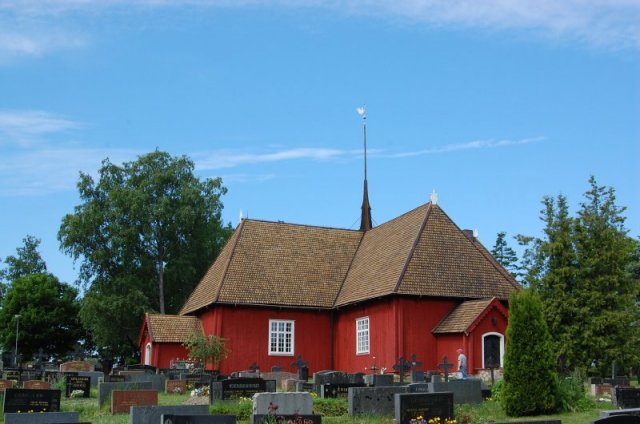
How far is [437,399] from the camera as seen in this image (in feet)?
51.2

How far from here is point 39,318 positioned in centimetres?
6284

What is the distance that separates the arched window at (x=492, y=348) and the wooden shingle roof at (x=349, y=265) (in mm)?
2231

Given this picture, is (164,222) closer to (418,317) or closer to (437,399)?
(418,317)

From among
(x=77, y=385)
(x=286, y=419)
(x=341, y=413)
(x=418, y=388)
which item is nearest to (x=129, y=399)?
(x=341, y=413)

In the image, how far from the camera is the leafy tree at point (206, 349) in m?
32.3

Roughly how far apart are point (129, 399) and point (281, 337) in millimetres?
17154

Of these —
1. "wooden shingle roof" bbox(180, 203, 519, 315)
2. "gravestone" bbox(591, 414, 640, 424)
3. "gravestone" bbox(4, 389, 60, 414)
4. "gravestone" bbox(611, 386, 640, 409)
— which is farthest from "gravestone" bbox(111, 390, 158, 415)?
"wooden shingle roof" bbox(180, 203, 519, 315)

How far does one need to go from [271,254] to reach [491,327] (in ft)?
38.7

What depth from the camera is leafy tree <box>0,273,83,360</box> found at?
63.0m

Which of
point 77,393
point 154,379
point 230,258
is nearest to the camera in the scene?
point 77,393

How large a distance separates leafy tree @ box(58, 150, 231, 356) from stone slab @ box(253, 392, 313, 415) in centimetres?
3331

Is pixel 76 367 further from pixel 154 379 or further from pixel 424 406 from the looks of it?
pixel 424 406

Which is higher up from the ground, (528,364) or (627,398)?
(528,364)

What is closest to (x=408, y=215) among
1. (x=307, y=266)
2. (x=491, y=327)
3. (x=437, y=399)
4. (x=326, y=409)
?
(x=307, y=266)
